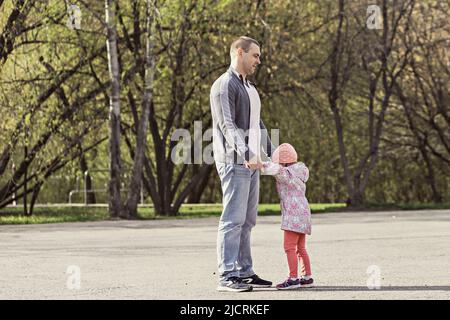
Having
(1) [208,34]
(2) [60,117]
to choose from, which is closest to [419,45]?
(1) [208,34]

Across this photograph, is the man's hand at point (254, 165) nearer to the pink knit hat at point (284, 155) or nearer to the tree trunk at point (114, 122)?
the pink knit hat at point (284, 155)

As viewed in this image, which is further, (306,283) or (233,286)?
(306,283)

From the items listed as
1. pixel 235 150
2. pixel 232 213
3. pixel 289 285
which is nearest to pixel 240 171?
pixel 235 150

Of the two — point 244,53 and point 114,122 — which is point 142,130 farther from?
point 244,53

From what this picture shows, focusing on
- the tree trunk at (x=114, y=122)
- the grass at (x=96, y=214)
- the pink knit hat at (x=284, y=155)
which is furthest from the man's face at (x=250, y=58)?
the tree trunk at (x=114, y=122)

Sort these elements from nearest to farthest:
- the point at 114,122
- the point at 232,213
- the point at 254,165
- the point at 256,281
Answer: the point at 254,165
the point at 232,213
the point at 256,281
the point at 114,122

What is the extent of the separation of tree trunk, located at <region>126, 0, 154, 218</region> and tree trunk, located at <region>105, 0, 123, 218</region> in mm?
310

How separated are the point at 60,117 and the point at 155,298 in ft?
50.8

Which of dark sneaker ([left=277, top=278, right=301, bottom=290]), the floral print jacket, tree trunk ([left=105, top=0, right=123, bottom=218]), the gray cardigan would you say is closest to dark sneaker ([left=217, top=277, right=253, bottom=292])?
dark sneaker ([left=277, top=278, right=301, bottom=290])

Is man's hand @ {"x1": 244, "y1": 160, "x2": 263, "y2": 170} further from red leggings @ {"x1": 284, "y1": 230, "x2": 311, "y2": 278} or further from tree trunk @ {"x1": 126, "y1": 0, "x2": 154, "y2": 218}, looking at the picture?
tree trunk @ {"x1": 126, "y1": 0, "x2": 154, "y2": 218}

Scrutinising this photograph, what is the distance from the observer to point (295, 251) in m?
9.37

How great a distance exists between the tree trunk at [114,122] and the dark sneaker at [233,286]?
44.5 ft

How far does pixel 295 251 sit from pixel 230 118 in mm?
1300

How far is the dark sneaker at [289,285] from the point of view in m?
9.09
